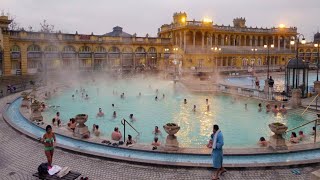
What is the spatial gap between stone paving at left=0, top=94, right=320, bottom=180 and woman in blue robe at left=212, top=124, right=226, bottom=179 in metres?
0.41

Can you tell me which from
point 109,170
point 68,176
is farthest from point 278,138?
point 68,176

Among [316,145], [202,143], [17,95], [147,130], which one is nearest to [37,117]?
[147,130]

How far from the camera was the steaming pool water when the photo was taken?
18922mm

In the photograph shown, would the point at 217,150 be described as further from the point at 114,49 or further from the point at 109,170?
the point at 114,49

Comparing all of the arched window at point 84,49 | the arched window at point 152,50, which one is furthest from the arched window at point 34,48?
the arched window at point 152,50

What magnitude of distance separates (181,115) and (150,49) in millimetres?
40696

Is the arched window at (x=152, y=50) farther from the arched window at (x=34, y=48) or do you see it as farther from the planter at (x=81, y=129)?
the planter at (x=81, y=129)

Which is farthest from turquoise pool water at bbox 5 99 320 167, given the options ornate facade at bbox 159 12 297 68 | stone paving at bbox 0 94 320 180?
ornate facade at bbox 159 12 297 68

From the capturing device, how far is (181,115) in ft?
82.1

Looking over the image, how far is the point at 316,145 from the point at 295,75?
17.4 metres

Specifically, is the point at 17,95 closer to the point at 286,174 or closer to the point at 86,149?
the point at 86,149

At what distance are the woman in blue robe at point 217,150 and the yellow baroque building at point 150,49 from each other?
43242 millimetres

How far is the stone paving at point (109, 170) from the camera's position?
10875mm

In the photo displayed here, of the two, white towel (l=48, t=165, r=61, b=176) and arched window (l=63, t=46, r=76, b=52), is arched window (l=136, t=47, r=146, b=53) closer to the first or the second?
arched window (l=63, t=46, r=76, b=52)
